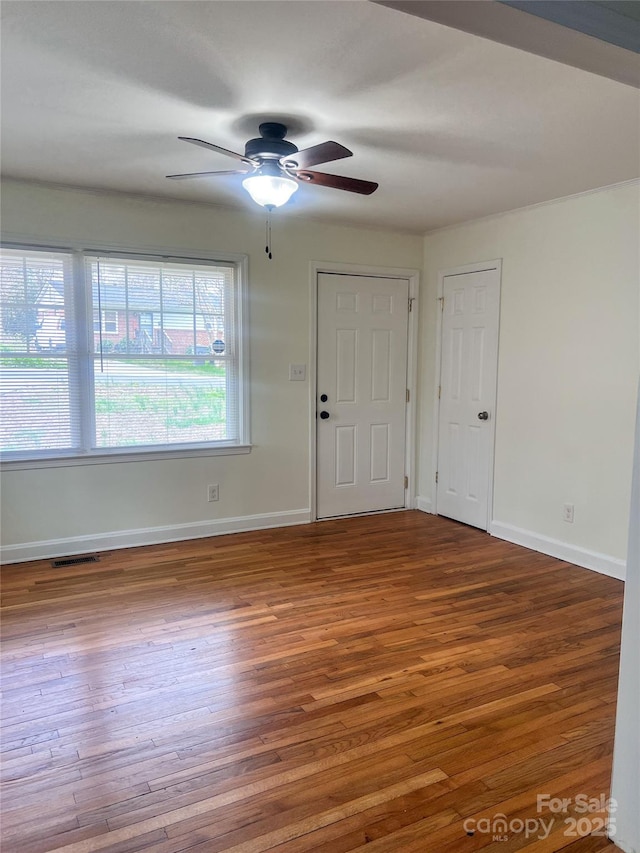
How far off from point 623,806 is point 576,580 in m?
2.13

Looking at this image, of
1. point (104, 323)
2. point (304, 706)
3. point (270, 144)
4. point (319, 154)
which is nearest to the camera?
point (304, 706)

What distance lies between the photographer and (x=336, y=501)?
5016 millimetres

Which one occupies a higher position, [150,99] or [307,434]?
[150,99]

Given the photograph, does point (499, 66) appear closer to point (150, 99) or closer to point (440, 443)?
point (150, 99)

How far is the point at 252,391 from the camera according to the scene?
4.52 m

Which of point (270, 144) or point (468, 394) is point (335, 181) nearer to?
point (270, 144)

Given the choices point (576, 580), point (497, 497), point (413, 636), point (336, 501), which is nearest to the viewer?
point (413, 636)

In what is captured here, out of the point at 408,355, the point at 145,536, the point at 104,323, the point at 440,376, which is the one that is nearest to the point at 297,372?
the point at 408,355

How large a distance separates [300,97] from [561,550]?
3.31 m

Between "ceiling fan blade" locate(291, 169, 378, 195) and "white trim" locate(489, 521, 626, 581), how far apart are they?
274 centimetres

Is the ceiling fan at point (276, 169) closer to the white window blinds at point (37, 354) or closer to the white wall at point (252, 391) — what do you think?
the white wall at point (252, 391)

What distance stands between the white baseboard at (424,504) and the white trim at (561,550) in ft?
2.46

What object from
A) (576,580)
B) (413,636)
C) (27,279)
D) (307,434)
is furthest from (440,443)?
(27,279)

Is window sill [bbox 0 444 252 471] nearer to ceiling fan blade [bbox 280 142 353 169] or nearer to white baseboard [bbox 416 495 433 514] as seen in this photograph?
white baseboard [bbox 416 495 433 514]
